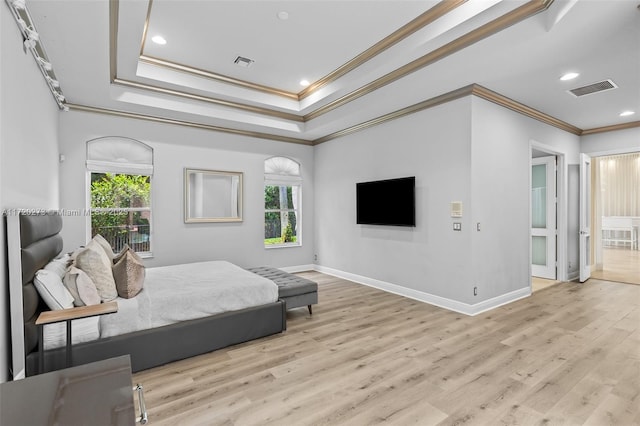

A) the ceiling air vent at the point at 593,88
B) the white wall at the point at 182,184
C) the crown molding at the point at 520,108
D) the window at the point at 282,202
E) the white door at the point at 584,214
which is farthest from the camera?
the window at the point at 282,202

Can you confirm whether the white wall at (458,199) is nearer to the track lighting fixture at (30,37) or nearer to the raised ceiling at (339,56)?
the raised ceiling at (339,56)

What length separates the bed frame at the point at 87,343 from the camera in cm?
208

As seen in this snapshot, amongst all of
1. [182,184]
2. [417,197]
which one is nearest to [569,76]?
[417,197]

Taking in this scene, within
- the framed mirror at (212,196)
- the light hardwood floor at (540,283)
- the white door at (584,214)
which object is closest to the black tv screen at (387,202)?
the framed mirror at (212,196)

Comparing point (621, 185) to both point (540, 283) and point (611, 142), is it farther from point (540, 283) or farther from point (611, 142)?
point (540, 283)

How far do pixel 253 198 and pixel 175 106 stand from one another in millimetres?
2049

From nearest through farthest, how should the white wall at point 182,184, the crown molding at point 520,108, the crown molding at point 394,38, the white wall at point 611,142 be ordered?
1. the crown molding at point 394,38
2. the crown molding at point 520,108
3. the white wall at point 182,184
4. the white wall at point 611,142

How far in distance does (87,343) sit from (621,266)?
959 centimetres

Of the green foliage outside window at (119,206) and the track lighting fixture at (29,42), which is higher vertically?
the track lighting fixture at (29,42)

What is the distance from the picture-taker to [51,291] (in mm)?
2217

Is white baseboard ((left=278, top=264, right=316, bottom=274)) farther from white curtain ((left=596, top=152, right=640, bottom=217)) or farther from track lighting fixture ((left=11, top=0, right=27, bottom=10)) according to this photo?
white curtain ((left=596, top=152, right=640, bottom=217))

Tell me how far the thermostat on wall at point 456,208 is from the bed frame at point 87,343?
2471 mm

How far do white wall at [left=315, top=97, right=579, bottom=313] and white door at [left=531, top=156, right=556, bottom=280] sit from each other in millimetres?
455

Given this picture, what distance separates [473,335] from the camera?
132 inches
